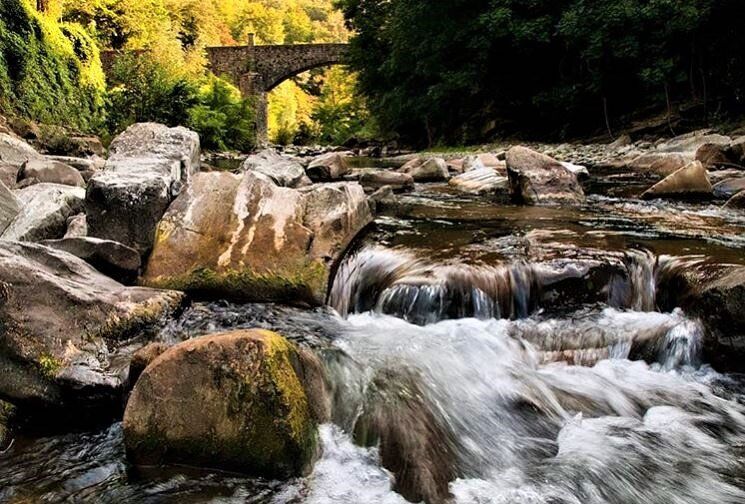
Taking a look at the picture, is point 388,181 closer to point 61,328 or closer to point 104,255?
point 104,255

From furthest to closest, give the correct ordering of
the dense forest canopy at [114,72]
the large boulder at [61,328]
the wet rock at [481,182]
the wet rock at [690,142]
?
the dense forest canopy at [114,72] → the wet rock at [690,142] → the wet rock at [481,182] → the large boulder at [61,328]

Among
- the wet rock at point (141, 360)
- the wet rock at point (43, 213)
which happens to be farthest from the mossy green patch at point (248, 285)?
the wet rock at point (141, 360)

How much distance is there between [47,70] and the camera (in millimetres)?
16844

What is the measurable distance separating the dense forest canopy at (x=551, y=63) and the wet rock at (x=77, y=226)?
50.9 ft

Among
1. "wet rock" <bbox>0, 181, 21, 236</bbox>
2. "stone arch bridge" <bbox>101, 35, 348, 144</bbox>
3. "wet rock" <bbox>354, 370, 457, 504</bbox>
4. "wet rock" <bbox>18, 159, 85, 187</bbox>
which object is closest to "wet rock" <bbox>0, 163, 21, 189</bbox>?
"wet rock" <bbox>18, 159, 85, 187</bbox>

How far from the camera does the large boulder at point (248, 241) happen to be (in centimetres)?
423

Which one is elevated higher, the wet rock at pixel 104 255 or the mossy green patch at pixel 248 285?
the wet rock at pixel 104 255

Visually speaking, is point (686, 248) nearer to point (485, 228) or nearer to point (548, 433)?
point (485, 228)

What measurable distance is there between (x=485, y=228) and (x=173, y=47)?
24.0 metres

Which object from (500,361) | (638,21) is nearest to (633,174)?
(638,21)

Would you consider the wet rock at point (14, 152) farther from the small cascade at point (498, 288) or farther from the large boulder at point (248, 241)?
the small cascade at point (498, 288)

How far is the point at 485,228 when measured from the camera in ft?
19.8

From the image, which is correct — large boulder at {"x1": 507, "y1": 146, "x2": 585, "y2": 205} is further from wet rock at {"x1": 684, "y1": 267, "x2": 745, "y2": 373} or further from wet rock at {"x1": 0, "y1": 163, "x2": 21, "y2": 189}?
wet rock at {"x1": 0, "y1": 163, "x2": 21, "y2": 189}

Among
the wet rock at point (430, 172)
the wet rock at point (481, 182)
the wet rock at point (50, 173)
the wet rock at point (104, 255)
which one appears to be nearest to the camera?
the wet rock at point (104, 255)
